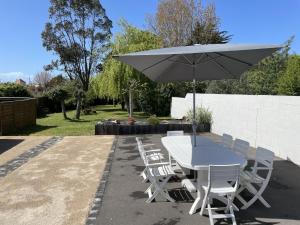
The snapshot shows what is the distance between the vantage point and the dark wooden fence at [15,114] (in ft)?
46.8

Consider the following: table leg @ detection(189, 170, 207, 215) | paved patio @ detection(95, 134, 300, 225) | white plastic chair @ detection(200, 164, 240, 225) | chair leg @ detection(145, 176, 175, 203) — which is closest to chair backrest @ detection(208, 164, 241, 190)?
white plastic chair @ detection(200, 164, 240, 225)

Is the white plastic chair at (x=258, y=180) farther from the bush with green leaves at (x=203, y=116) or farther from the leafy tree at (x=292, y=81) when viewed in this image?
the leafy tree at (x=292, y=81)

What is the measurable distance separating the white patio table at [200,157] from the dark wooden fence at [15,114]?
9.95 meters

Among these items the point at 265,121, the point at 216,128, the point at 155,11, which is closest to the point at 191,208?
the point at 265,121

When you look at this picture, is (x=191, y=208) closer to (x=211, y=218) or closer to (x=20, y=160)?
(x=211, y=218)

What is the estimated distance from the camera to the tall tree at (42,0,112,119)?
3134cm

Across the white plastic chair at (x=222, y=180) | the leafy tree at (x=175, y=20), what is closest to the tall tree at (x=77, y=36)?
the leafy tree at (x=175, y=20)

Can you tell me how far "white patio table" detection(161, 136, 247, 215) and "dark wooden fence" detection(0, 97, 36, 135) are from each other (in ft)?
32.6

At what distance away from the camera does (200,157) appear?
5.26 m

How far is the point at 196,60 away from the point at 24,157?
223 inches

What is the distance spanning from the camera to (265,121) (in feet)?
30.7

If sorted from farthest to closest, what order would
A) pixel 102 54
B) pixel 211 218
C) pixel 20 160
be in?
pixel 102 54 < pixel 20 160 < pixel 211 218

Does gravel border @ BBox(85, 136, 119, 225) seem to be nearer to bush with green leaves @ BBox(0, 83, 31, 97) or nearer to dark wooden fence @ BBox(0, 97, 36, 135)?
dark wooden fence @ BBox(0, 97, 36, 135)

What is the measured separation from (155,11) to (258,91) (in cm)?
1595
